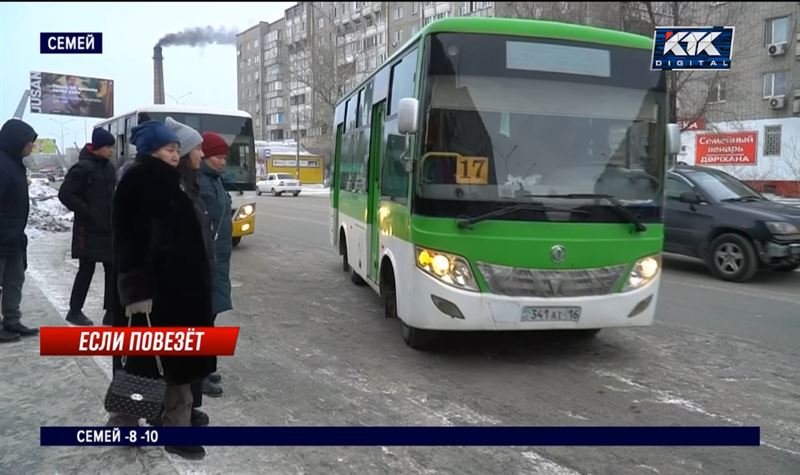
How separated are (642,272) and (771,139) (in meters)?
Answer: 30.7

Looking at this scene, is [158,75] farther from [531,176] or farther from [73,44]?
[531,176]

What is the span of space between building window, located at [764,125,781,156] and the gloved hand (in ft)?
111

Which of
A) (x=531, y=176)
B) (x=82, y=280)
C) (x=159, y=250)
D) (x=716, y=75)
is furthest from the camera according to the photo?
(x=716, y=75)

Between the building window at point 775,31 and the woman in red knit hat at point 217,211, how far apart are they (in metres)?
37.0

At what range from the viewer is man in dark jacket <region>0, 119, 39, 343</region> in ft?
18.6

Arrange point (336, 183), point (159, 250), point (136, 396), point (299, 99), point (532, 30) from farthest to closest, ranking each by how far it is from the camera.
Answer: point (299, 99) → point (336, 183) → point (532, 30) → point (136, 396) → point (159, 250)

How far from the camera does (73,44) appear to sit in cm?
754

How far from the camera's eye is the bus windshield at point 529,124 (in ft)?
17.1

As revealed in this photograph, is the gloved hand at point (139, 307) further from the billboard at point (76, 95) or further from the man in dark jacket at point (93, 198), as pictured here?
the billboard at point (76, 95)

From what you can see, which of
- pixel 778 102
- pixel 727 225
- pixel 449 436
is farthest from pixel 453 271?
pixel 778 102

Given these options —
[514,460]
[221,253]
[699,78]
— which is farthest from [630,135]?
[699,78]

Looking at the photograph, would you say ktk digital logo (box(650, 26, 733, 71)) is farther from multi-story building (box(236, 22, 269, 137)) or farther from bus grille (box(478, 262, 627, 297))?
multi-story building (box(236, 22, 269, 137))

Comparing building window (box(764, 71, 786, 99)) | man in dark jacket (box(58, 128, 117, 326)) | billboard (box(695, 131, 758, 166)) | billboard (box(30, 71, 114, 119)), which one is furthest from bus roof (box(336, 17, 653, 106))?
billboard (box(30, 71, 114, 119))

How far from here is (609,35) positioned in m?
5.51
